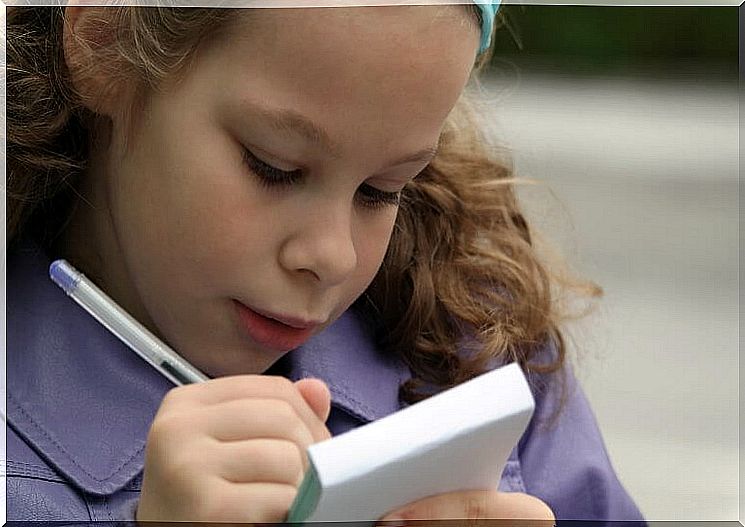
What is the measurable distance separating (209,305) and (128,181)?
0.18ft

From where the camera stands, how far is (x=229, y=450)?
33cm

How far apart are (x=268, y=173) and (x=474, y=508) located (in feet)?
0.45

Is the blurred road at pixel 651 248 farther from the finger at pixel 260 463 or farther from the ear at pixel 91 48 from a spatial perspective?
the finger at pixel 260 463

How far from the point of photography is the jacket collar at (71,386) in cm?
44

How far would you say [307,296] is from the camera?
43 centimetres

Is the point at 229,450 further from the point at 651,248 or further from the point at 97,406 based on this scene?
the point at 651,248

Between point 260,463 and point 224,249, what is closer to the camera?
point 260,463

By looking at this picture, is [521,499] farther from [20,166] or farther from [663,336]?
[663,336]

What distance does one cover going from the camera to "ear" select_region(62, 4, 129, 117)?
0.45 meters

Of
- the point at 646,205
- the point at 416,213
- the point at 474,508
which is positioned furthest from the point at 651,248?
the point at 474,508

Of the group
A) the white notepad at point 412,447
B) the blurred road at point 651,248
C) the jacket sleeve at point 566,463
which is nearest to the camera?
A: the white notepad at point 412,447

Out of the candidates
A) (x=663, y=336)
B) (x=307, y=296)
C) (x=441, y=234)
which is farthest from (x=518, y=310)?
(x=663, y=336)

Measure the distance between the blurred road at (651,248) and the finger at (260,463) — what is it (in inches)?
15.0

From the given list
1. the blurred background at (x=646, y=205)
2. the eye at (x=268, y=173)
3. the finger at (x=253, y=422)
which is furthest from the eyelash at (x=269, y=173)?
the blurred background at (x=646, y=205)
